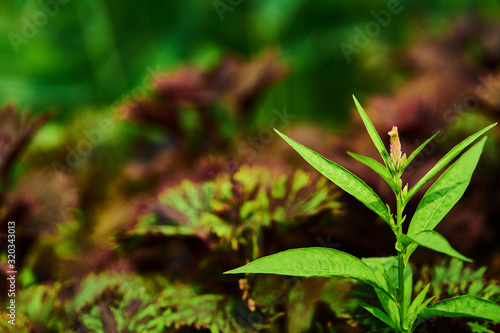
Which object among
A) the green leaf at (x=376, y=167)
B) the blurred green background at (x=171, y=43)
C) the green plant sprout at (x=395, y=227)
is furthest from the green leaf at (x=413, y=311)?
the blurred green background at (x=171, y=43)

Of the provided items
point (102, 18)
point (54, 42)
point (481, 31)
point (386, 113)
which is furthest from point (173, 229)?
point (54, 42)

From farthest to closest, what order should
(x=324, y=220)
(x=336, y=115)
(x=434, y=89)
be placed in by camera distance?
(x=336, y=115) → (x=434, y=89) → (x=324, y=220)

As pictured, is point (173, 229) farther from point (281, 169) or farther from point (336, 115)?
point (336, 115)

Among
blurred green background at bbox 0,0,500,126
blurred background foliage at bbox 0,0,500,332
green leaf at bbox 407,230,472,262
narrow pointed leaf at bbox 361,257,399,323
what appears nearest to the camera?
green leaf at bbox 407,230,472,262

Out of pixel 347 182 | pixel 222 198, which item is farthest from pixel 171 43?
pixel 347 182

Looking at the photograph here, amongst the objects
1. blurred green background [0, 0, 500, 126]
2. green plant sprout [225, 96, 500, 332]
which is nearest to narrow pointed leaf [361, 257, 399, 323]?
green plant sprout [225, 96, 500, 332]

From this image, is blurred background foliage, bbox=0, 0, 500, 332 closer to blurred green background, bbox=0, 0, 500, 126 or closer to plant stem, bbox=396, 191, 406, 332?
plant stem, bbox=396, 191, 406, 332
